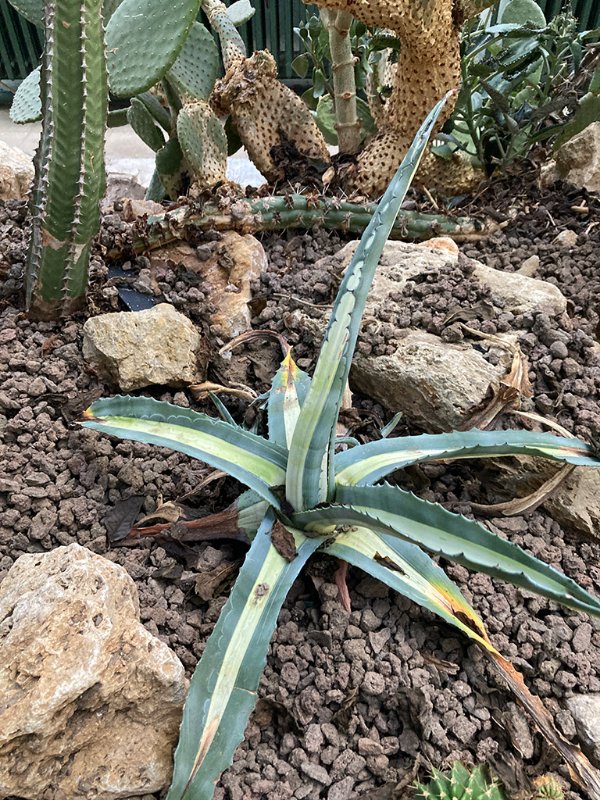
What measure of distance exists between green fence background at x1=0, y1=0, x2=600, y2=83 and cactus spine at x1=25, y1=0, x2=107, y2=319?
12.0 feet

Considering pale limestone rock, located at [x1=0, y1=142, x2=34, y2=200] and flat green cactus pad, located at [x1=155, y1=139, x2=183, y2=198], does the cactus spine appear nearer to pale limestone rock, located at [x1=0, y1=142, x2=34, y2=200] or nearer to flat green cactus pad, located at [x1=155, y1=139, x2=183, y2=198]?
pale limestone rock, located at [x1=0, y1=142, x2=34, y2=200]

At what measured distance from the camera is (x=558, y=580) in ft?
2.24

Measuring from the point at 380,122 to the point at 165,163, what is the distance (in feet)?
2.28

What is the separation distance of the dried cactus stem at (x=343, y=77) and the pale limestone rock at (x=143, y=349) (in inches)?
40.8

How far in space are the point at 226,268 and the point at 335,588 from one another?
853 millimetres

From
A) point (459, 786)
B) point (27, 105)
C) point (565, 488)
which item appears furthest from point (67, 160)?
point (459, 786)

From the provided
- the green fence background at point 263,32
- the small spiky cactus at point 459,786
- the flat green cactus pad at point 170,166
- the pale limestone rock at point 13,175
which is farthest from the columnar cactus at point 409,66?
the green fence background at point 263,32

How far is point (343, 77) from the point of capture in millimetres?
1848

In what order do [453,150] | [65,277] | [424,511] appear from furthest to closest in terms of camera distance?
[453,150] < [65,277] < [424,511]

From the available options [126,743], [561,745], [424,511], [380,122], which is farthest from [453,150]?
[126,743]

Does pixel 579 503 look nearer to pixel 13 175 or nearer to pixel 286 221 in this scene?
pixel 286 221

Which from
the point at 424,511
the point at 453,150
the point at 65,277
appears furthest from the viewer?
the point at 453,150

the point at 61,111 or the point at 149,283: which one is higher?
the point at 61,111

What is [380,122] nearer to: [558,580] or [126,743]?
[558,580]
